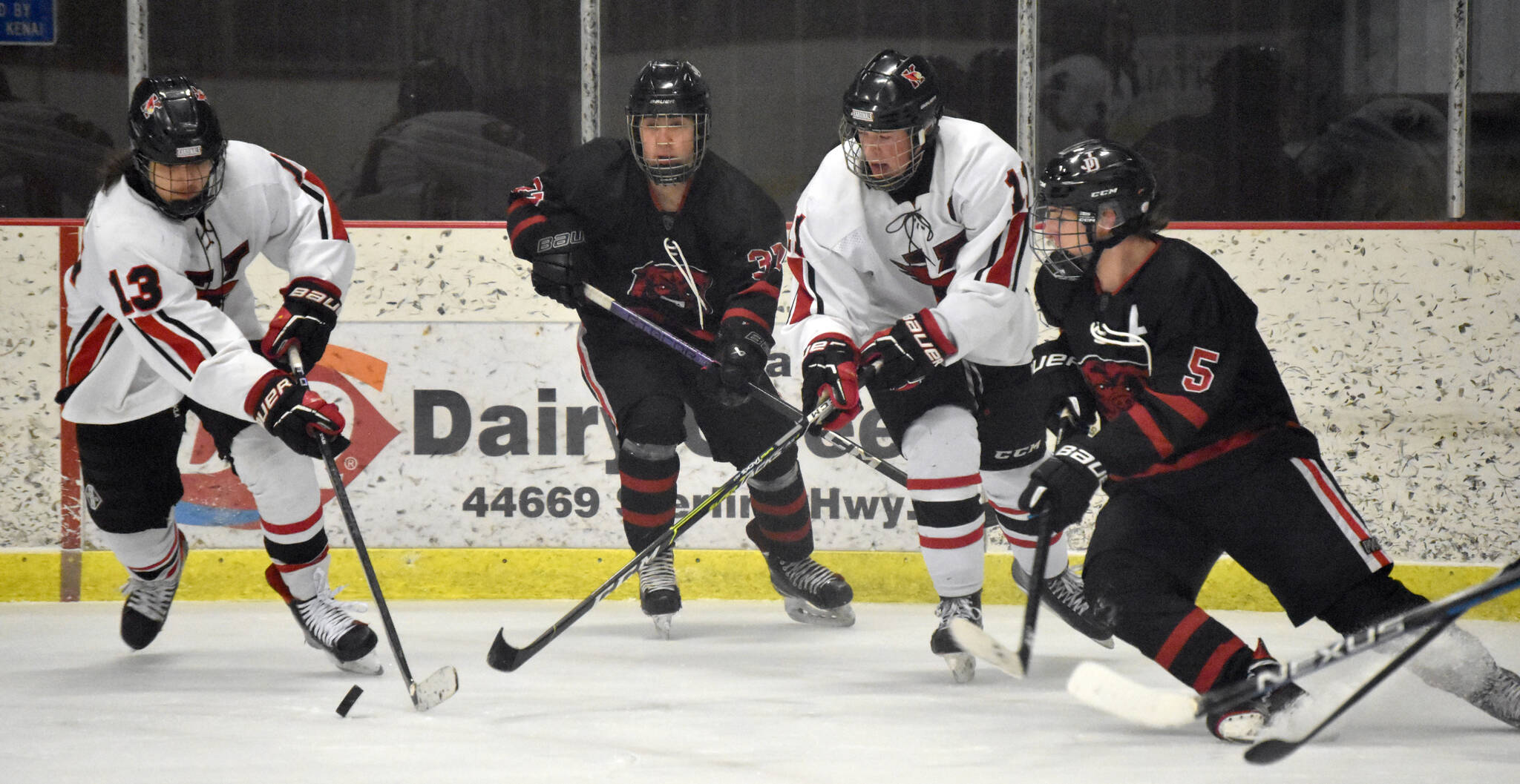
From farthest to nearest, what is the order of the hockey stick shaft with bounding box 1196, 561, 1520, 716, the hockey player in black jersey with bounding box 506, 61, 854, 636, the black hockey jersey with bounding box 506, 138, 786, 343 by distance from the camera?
the black hockey jersey with bounding box 506, 138, 786, 343, the hockey player in black jersey with bounding box 506, 61, 854, 636, the hockey stick shaft with bounding box 1196, 561, 1520, 716

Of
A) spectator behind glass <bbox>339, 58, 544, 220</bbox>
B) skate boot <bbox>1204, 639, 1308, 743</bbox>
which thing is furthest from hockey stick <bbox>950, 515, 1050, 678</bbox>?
spectator behind glass <bbox>339, 58, 544, 220</bbox>

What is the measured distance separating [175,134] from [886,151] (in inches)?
49.1

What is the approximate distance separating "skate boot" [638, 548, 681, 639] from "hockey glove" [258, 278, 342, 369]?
83 cm

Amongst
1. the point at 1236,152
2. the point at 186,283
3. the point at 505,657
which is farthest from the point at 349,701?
the point at 1236,152

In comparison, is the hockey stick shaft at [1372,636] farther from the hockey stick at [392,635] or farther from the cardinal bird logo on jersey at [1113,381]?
the hockey stick at [392,635]

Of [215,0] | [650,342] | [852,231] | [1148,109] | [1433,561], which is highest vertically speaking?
[215,0]

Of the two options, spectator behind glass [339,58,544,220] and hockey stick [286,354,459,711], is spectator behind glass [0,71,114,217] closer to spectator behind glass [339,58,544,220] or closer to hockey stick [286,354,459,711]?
spectator behind glass [339,58,544,220]

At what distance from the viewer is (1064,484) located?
2082 millimetres

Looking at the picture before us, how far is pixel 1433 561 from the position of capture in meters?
3.32

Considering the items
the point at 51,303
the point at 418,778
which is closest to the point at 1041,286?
the point at 418,778

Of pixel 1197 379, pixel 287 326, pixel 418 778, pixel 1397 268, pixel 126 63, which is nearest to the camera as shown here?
pixel 418 778

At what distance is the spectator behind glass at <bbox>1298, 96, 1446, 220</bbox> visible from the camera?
138 inches

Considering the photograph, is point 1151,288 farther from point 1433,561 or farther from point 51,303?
point 51,303

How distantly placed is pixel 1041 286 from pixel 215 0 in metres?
2.49
